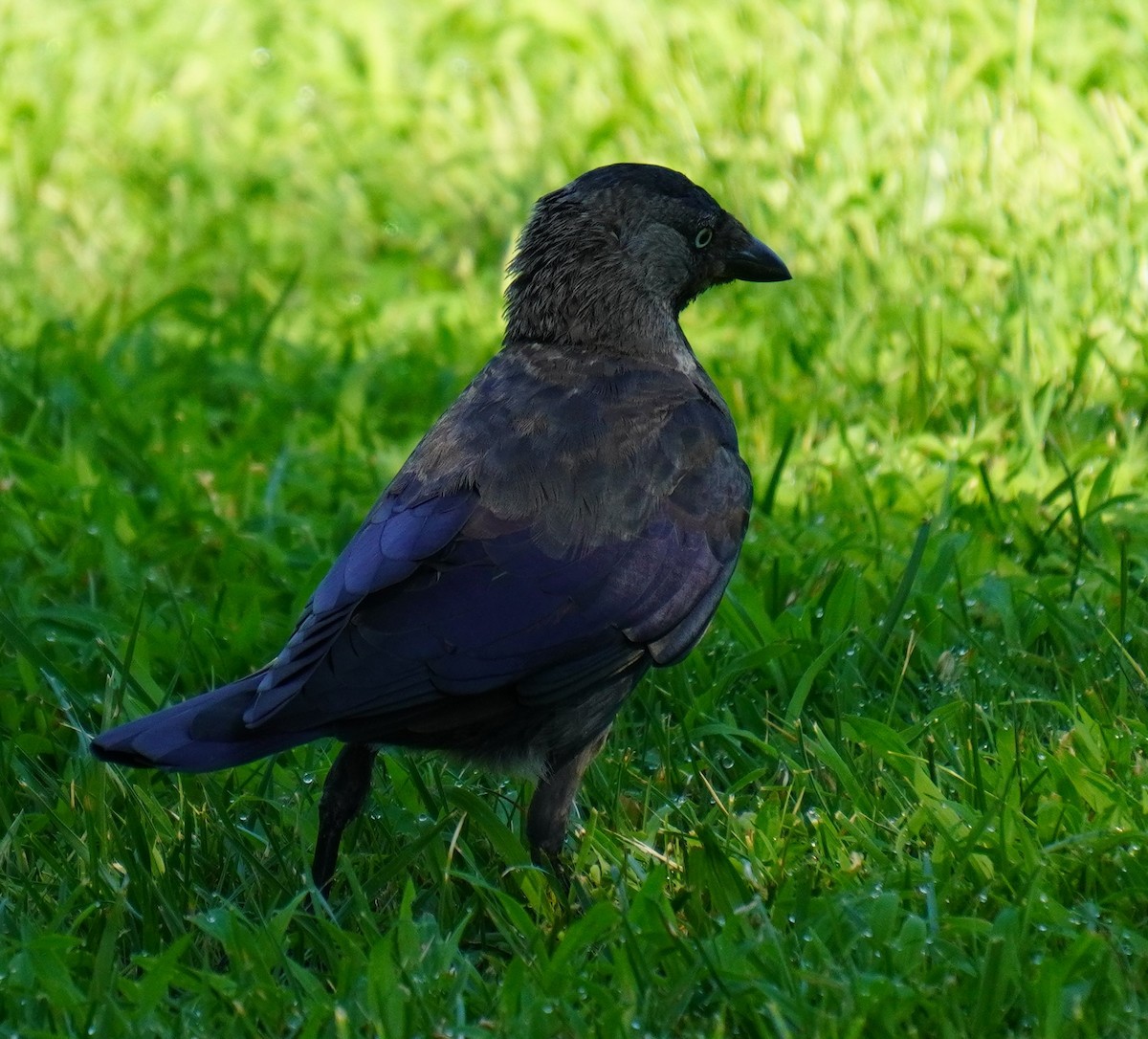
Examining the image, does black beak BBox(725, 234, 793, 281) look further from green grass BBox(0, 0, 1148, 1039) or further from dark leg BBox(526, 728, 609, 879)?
dark leg BBox(526, 728, 609, 879)

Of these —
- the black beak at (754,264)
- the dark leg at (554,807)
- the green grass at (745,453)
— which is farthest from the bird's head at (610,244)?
the dark leg at (554,807)

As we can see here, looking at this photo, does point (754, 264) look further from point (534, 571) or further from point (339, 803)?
point (339, 803)

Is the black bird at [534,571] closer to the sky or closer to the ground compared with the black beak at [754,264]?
closer to the ground

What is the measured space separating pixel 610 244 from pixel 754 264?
1.60 feet

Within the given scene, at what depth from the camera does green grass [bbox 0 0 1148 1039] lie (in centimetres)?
304

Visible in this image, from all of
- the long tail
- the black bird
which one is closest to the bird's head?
the black bird

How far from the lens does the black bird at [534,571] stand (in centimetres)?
324

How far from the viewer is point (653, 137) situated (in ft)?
23.5

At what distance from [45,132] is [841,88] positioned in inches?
127

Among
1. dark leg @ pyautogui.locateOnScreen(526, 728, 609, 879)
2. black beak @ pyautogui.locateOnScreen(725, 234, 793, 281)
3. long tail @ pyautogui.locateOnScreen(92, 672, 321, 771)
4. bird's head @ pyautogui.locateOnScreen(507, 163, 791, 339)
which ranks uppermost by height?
bird's head @ pyautogui.locateOnScreen(507, 163, 791, 339)

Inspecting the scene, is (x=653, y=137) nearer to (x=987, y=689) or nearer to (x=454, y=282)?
(x=454, y=282)

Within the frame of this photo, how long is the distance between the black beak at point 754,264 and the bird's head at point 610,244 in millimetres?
135

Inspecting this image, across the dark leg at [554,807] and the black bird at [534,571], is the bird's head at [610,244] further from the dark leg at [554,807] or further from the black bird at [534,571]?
the dark leg at [554,807]

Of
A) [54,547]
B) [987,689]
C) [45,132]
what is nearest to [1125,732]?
[987,689]
